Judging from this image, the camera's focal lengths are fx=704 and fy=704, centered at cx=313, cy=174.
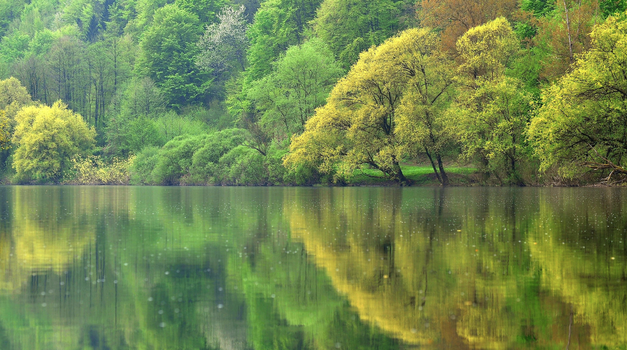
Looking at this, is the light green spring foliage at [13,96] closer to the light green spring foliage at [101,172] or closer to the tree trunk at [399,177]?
the light green spring foliage at [101,172]

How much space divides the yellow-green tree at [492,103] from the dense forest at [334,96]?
159 mm

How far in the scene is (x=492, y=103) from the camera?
191 ft

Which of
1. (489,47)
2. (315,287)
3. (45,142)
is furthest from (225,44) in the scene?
(315,287)

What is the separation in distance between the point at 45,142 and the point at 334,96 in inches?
1808

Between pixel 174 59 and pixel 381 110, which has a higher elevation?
pixel 174 59

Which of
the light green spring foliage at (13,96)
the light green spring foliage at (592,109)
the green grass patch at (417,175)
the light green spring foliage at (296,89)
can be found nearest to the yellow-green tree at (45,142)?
the light green spring foliage at (13,96)

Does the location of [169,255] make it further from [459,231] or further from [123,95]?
[123,95]

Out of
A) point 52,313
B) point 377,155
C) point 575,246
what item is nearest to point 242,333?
point 52,313

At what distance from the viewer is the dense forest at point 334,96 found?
4853 centimetres

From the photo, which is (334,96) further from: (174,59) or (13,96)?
(13,96)

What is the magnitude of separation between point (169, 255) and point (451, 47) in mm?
58641

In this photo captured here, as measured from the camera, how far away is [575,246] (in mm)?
17469

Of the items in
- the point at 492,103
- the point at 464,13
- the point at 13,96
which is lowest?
the point at 13,96

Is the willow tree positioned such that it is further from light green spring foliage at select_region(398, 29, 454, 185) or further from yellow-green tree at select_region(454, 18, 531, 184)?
yellow-green tree at select_region(454, 18, 531, 184)
